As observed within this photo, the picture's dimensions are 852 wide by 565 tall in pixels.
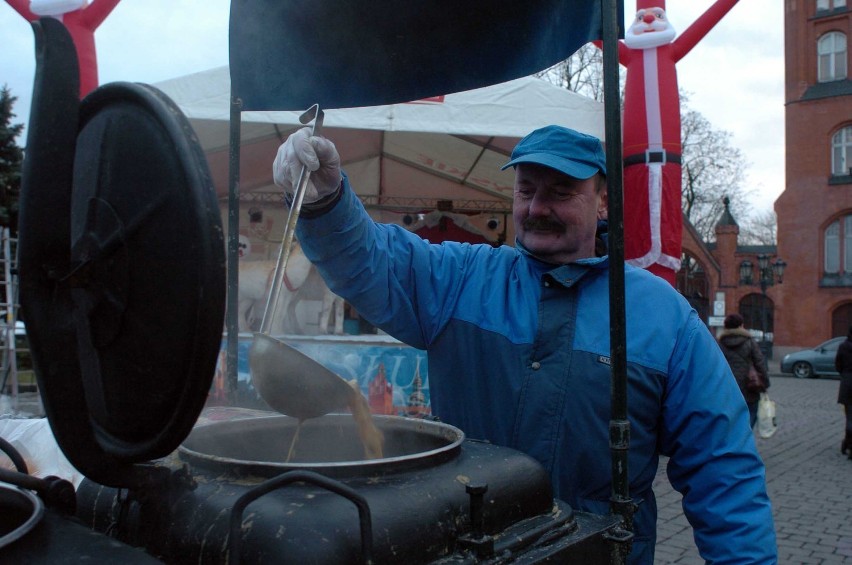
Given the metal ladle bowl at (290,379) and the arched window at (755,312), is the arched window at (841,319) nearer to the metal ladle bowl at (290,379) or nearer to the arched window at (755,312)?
the arched window at (755,312)

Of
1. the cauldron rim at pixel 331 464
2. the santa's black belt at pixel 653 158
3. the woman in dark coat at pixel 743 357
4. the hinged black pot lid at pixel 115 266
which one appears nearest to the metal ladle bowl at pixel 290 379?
the cauldron rim at pixel 331 464

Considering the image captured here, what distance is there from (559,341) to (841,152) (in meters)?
34.5

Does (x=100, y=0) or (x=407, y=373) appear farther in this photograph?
(x=407, y=373)

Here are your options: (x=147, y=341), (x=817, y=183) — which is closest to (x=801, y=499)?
(x=147, y=341)

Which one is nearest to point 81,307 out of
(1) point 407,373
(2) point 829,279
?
(1) point 407,373

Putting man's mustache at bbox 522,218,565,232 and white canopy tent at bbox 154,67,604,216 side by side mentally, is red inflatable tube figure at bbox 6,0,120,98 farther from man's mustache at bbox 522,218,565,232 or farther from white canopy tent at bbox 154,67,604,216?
man's mustache at bbox 522,218,565,232

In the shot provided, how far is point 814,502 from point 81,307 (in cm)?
707

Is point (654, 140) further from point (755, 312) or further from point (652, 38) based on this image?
point (755, 312)

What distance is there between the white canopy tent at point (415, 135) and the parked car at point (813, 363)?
50.8ft

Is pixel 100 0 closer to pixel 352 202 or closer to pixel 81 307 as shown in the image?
pixel 352 202

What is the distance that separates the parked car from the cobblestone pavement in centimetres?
1042

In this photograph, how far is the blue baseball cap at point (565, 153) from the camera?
1.87 m

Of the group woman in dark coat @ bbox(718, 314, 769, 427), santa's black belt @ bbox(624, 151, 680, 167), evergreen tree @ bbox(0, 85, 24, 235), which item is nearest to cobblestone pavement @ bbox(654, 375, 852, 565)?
woman in dark coat @ bbox(718, 314, 769, 427)

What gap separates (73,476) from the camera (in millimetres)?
2854
